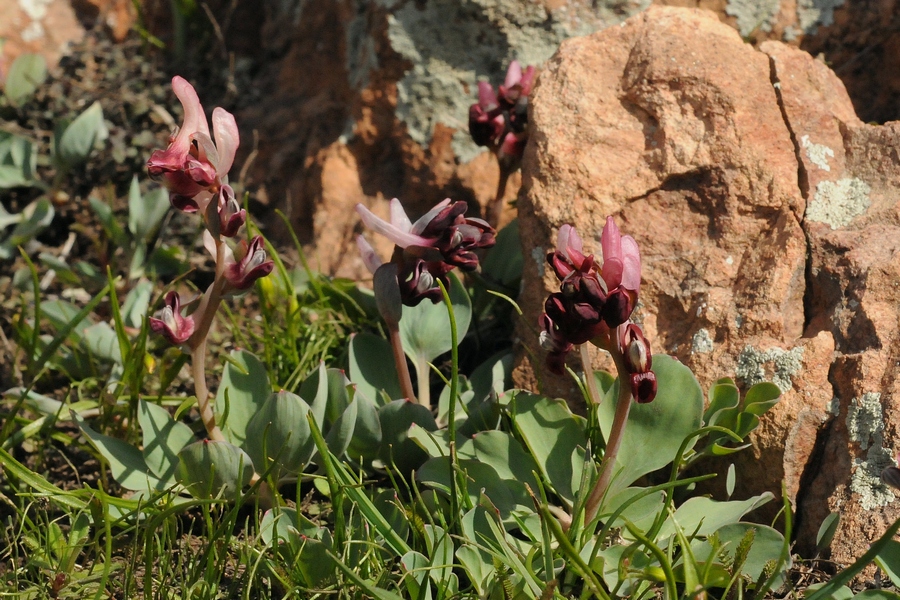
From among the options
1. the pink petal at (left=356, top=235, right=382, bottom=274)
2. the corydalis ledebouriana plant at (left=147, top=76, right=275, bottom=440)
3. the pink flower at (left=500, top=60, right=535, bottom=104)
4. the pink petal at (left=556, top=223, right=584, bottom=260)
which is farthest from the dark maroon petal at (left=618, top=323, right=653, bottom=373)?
the pink flower at (left=500, top=60, right=535, bottom=104)

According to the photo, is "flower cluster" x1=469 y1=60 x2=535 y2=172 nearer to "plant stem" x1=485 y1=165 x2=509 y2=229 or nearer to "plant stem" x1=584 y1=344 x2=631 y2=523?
"plant stem" x1=485 y1=165 x2=509 y2=229

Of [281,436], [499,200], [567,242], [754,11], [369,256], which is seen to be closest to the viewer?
[567,242]

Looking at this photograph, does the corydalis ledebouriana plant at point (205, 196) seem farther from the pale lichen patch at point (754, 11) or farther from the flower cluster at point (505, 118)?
the pale lichen patch at point (754, 11)

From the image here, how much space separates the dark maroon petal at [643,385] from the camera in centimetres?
171

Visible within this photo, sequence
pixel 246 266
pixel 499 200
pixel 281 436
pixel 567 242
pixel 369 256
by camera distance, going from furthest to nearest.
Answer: pixel 499 200 < pixel 369 256 < pixel 281 436 < pixel 246 266 < pixel 567 242

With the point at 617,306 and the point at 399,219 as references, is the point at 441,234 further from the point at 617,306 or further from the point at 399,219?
the point at 617,306

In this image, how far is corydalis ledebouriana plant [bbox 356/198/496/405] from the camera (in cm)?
208

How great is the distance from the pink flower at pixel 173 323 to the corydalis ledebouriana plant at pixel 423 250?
0.49m

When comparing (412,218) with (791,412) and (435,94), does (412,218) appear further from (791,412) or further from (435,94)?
(791,412)

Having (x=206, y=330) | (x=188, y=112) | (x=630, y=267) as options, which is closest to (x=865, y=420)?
(x=630, y=267)

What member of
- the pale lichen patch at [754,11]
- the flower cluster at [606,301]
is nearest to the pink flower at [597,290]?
the flower cluster at [606,301]

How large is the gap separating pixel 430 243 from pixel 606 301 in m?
0.58

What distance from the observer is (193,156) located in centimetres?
194

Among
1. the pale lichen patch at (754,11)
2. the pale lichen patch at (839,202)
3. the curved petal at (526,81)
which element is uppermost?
the pale lichen patch at (754,11)
